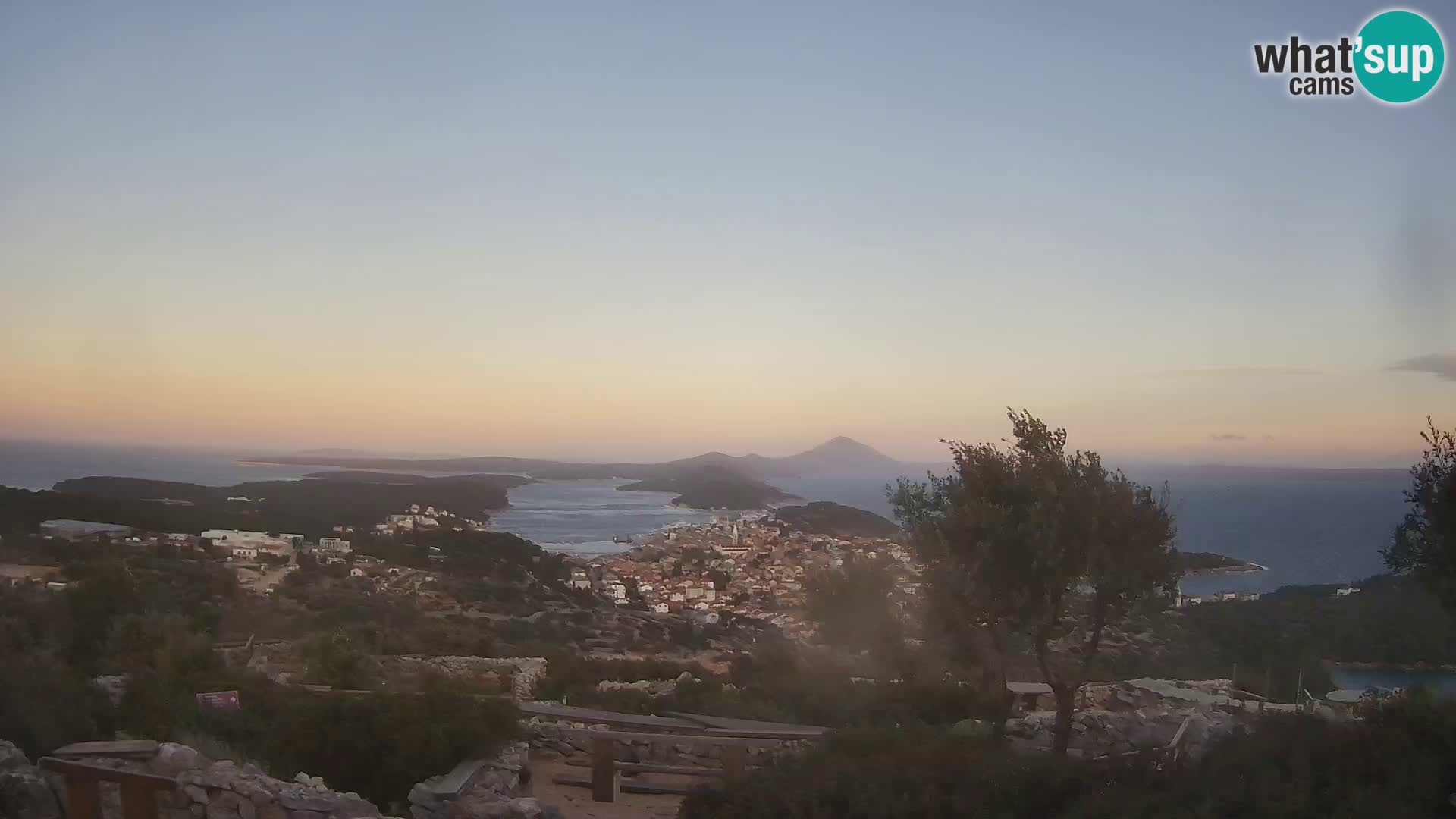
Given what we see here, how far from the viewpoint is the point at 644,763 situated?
947 centimetres

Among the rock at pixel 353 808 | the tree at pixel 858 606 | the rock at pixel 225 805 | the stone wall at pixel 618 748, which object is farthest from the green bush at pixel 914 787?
the tree at pixel 858 606

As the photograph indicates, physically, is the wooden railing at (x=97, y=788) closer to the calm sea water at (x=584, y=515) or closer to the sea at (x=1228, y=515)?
the sea at (x=1228, y=515)

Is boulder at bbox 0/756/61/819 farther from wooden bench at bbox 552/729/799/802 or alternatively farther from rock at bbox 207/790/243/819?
wooden bench at bbox 552/729/799/802

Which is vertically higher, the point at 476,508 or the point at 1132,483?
A: the point at 1132,483

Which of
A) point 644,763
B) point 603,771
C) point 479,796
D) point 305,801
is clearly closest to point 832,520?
point 644,763

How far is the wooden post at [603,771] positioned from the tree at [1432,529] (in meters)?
7.02

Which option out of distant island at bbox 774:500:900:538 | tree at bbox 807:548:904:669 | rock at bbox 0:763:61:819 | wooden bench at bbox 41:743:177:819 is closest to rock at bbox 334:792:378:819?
wooden bench at bbox 41:743:177:819

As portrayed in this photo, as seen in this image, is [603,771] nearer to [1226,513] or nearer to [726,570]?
[1226,513]

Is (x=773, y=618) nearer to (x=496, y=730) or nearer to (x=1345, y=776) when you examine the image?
(x=496, y=730)

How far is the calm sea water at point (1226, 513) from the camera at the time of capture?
48.3 ft

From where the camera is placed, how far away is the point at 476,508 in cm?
3431

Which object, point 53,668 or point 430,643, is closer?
point 53,668

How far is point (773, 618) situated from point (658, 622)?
3091 millimetres

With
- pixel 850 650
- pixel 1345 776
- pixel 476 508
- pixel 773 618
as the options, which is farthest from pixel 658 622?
pixel 1345 776
